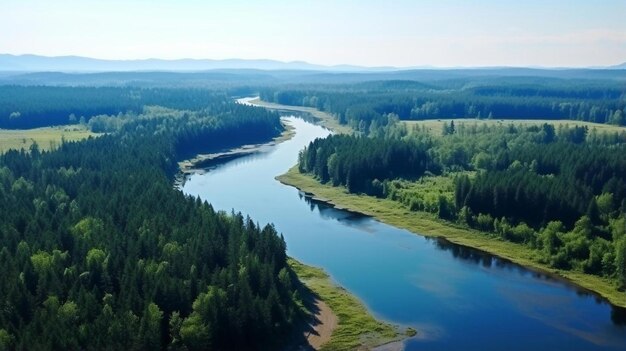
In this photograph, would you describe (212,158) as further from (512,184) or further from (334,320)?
(334,320)

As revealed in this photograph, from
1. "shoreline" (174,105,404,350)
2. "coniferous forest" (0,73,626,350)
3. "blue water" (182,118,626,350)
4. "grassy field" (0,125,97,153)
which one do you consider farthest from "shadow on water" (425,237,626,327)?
"grassy field" (0,125,97,153)

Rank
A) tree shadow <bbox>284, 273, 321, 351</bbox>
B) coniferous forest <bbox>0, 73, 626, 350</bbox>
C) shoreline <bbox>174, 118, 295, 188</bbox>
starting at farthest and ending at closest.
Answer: shoreline <bbox>174, 118, 295, 188</bbox>, tree shadow <bbox>284, 273, 321, 351</bbox>, coniferous forest <bbox>0, 73, 626, 350</bbox>

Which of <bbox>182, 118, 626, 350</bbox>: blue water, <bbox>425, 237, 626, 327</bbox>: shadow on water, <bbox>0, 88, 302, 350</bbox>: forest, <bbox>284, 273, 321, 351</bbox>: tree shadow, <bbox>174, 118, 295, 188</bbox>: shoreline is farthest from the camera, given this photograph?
<bbox>174, 118, 295, 188</bbox>: shoreline

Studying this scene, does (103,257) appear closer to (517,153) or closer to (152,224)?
(152,224)

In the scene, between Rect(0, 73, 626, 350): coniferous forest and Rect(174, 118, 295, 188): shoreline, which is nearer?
Rect(0, 73, 626, 350): coniferous forest

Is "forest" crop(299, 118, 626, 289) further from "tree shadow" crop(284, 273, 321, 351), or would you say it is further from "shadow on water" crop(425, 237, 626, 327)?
"tree shadow" crop(284, 273, 321, 351)
